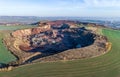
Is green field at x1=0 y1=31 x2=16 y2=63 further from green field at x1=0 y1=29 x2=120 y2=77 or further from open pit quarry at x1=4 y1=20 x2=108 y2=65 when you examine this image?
green field at x1=0 y1=29 x2=120 y2=77

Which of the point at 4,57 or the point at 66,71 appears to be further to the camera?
the point at 4,57

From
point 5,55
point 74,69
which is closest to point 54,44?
point 5,55

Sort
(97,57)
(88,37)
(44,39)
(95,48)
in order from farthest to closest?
(44,39), (88,37), (95,48), (97,57)

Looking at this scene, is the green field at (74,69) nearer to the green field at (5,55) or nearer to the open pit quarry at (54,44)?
the open pit quarry at (54,44)

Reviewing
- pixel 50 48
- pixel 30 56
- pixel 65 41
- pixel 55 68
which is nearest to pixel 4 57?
pixel 30 56

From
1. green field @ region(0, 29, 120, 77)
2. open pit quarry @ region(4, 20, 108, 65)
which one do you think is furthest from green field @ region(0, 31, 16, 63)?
green field @ region(0, 29, 120, 77)

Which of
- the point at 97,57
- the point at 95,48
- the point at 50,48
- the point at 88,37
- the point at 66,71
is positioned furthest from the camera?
the point at 88,37

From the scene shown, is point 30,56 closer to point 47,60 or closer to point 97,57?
point 47,60
